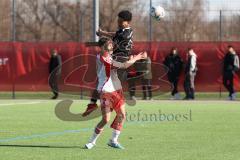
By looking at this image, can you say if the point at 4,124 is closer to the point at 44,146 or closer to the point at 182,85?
the point at 44,146

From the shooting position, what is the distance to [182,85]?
106 ft

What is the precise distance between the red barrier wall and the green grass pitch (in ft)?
31.5

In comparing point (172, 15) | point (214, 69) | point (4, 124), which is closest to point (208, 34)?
point (172, 15)

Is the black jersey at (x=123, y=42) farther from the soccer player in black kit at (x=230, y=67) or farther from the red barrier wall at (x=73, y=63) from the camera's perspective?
the red barrier wall at (x=73, y=63)

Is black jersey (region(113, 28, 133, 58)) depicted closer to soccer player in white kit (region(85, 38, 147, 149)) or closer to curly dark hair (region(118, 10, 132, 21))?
curly dark hair (region(118, 10, 132, 21))

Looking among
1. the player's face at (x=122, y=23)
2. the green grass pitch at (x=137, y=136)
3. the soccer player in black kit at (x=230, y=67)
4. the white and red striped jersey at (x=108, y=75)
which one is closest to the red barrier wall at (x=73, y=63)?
the soccer player in black kit at (x=230, y=67)

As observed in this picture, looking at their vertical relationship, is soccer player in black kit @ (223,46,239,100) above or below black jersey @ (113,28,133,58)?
below

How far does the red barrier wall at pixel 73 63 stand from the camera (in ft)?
Result: 107

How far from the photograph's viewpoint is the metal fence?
41688 millimetres

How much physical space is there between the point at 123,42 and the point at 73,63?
20.2 metres

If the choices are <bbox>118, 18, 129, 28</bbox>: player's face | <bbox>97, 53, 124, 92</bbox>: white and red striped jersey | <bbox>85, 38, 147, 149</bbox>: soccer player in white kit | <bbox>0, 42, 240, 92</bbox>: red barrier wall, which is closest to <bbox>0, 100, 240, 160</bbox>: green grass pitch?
<bbox>85, 38, 147, 149</bbox>: soccer player in white kit

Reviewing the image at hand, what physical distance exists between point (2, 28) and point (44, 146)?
31.3 m

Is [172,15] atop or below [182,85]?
atop

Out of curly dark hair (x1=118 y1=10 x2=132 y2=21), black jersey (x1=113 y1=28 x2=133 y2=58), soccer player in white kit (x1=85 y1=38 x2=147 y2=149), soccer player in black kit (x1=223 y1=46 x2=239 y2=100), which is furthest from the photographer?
soccer player in black kit (x1=223 y1=46 x2=239 y2=100)
